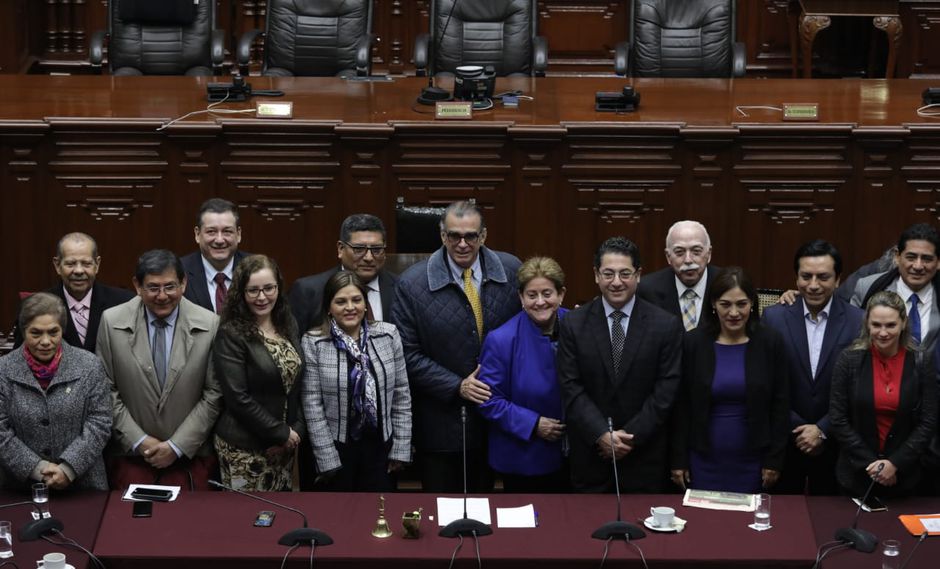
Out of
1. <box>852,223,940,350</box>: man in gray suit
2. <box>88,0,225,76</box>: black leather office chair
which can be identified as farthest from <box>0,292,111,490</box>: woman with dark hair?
<box>88,0,225,76</box>: black leather office chair

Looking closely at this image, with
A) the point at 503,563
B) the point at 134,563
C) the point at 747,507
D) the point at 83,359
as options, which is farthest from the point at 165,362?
the point at 747,507

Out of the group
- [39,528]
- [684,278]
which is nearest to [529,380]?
[684,278]

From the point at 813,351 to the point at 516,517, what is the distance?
1.24 meters

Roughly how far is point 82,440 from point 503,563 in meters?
1.36

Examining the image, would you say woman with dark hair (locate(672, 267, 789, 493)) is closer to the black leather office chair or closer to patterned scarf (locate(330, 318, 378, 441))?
patterned scarf (locate(330, 318, 378, 441))

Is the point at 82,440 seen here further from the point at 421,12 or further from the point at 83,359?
the point at 421,12

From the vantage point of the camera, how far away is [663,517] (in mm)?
4441

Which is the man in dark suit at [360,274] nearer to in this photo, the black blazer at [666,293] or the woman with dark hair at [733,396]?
the black blazer at [666,293]

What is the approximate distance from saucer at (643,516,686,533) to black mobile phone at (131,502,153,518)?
4.68ft

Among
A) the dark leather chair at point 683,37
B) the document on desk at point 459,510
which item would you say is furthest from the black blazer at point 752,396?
the dark leather chair at point 683,37

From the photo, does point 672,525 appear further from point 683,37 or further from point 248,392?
point 683,37

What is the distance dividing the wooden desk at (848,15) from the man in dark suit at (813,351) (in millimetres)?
4276

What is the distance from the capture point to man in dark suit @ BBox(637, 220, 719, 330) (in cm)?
527

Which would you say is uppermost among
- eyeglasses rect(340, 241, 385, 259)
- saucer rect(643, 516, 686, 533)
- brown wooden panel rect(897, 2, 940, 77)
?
brown wooden panel rect(897, 2, 940, 77)
